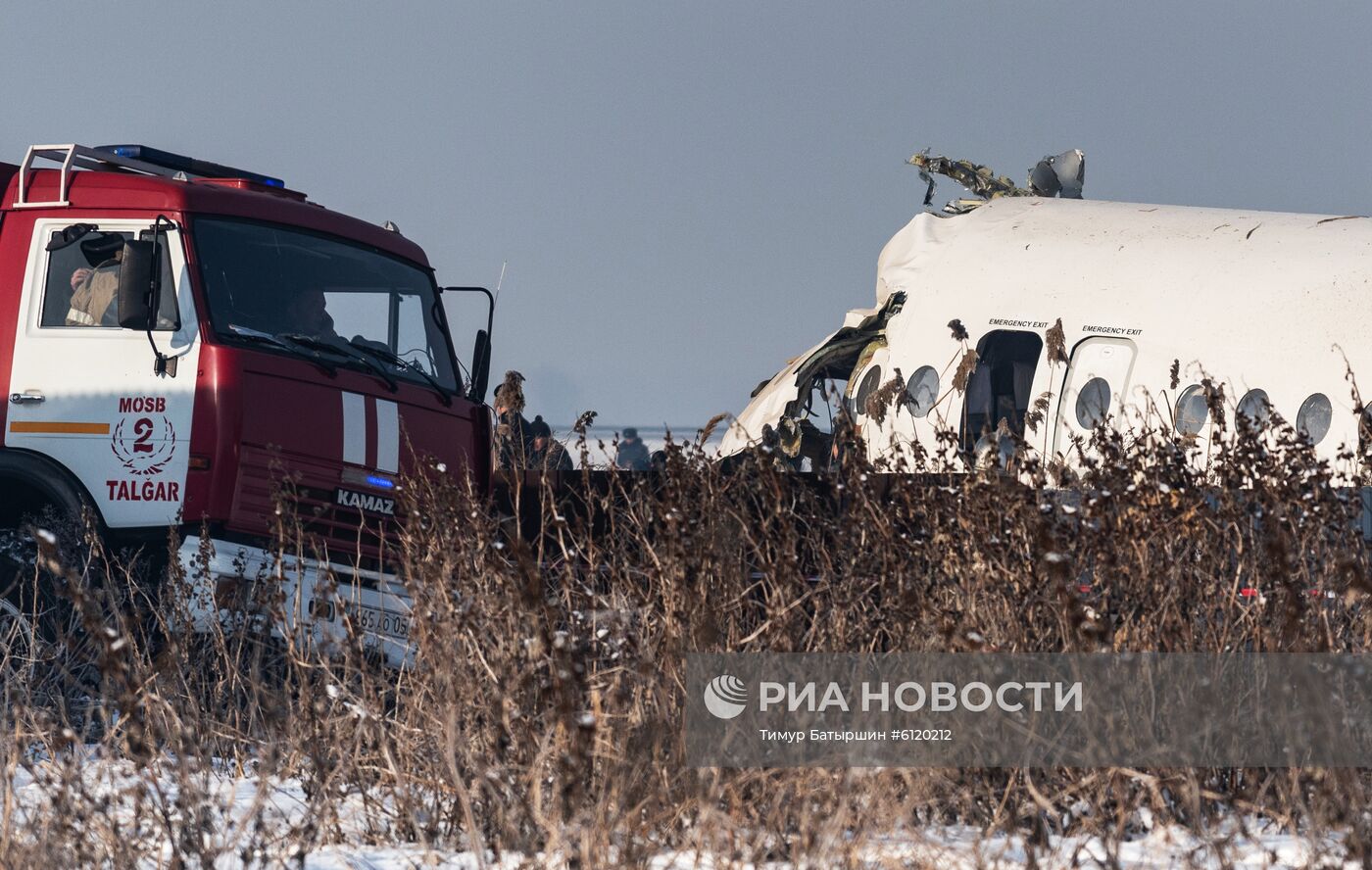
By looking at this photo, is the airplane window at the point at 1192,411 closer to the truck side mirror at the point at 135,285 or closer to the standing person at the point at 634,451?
the truck side mirror at the point at 135,285

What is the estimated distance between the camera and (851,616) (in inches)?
256

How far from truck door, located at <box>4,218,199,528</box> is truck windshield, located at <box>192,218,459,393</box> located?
9.5 inches

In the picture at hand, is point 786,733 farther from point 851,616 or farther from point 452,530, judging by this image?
point 452,530

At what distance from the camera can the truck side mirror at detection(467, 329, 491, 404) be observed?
9820 mm

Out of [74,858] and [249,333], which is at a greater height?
[249,333]

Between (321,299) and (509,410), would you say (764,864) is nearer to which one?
(321,299)

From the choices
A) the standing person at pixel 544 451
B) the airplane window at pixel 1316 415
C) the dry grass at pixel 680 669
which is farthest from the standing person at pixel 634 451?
the dry grass at pixel 680 669

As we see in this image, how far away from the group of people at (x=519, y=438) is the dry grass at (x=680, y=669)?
9.72ft

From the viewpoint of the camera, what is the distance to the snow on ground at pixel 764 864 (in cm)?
444

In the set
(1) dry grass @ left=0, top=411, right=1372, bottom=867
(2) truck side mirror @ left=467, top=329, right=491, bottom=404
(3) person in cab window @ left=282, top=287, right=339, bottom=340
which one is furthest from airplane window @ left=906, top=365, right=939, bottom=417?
(1) dry grass @ left=0, top=411, right=1372, bottom=867

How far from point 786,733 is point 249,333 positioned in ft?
13.6

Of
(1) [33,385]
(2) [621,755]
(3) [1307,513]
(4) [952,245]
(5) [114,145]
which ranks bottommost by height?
(2) [621,755]

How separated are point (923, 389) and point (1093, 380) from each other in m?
1.57

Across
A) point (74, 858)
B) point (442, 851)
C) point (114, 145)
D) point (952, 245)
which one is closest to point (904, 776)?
point (442, 851)
